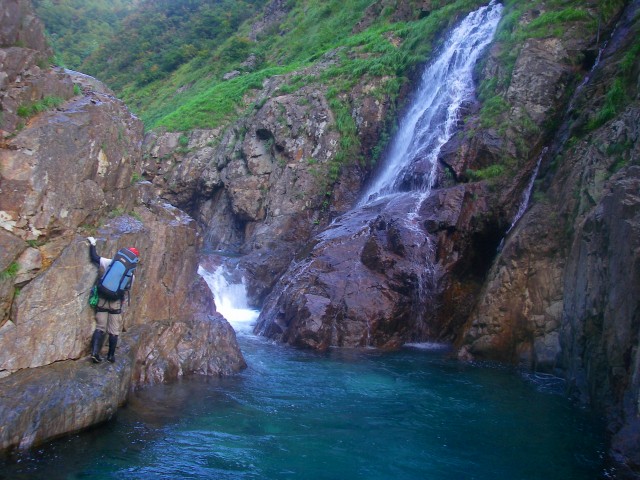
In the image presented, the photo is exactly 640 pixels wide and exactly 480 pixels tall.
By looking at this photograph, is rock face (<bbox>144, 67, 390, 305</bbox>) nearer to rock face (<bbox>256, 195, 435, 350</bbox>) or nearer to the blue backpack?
rock face (<bbox>256, 195, 435, 350</bbox>)

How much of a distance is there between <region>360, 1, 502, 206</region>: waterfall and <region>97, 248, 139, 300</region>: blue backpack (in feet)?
33.9

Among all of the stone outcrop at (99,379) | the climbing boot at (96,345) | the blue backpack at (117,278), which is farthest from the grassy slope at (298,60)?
the climbing boot at (96,345)

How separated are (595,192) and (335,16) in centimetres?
2902

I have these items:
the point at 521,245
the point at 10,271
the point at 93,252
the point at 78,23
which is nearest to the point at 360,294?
the point at 521,245

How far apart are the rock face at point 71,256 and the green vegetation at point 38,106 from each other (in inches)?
1.6

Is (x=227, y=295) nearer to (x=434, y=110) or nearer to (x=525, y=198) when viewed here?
(x=434, y=110)

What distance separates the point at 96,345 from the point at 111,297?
2.28 ft

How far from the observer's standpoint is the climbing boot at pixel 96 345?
7.60 meters

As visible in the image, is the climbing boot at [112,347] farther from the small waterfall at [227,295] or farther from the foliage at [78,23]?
the foliage at [78,23]

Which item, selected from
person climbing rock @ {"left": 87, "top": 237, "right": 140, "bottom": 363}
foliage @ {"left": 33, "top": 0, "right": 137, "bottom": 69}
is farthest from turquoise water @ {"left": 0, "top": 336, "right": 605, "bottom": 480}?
foliage @ {"left": 33, "top": 0, "right": 137, "bottom": 69}

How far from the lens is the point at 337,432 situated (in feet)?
25.9

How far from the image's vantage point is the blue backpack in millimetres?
7633

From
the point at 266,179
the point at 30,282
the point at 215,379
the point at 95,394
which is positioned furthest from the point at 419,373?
the point at 266,179

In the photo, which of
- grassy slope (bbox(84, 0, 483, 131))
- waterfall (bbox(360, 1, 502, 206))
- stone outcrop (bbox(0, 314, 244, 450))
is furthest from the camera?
grassy slope (bbox(84, 0, 483, 131))
